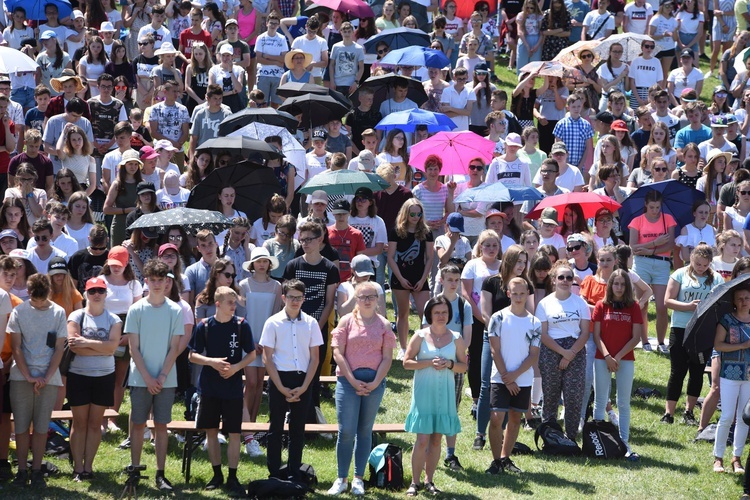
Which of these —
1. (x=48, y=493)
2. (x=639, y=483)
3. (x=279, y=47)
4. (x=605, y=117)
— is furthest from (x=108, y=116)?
(x=639, y=483)

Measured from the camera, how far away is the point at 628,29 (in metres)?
24.1

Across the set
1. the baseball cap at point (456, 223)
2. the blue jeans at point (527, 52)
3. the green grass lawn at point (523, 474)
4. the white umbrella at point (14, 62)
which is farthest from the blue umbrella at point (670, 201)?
the blue jeans at point (527, 52)

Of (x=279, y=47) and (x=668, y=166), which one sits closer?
(x=668, y=166)

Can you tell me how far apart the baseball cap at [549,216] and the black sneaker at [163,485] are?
5181 millimetres

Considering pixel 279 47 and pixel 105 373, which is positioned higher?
pixel 279 47

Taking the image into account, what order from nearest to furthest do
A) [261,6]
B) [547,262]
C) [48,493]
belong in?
[48,493], [547,262], [261,6]

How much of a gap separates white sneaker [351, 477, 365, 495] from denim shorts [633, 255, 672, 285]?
5.42 m

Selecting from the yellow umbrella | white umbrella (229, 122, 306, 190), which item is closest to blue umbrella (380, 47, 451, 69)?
the yellow umbrella

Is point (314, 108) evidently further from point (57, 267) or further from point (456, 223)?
point (57, 267)

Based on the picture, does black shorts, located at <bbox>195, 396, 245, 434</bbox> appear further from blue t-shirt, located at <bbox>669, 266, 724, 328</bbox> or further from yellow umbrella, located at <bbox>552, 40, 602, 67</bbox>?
yellow umbrella, located at <bbox>552, 40, 602, 67</bbox>

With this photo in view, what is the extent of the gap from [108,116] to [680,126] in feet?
27.5

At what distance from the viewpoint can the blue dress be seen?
1020cm

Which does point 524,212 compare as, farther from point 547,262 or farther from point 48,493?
point 48,493

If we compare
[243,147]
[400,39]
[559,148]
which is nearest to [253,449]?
[243,147]
